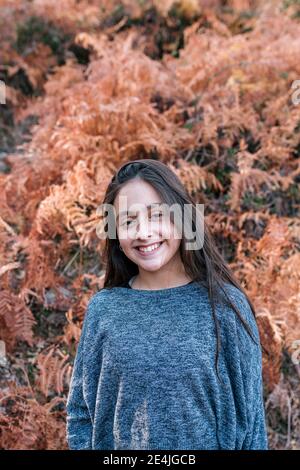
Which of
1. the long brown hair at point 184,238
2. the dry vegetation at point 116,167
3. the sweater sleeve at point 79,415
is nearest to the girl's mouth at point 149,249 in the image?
the long brown hair at point 184,238

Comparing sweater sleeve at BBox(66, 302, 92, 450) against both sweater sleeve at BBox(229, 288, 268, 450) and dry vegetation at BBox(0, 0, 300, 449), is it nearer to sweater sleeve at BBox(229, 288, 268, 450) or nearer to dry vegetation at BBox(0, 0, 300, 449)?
sweater sleeve at BBox(229, 288, 268, 450)

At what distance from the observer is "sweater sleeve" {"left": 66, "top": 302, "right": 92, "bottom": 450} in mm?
1799

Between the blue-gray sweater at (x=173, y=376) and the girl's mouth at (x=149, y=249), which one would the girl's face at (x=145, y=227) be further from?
the blue-gray sweater at (x=173, y=376)

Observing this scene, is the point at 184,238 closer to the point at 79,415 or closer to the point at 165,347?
the point at 165,347

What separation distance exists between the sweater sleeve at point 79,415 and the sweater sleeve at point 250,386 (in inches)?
21.0

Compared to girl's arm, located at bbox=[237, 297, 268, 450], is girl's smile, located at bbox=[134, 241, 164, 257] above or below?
above

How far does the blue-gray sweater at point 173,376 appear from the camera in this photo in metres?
1.62

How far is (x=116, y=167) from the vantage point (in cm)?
372

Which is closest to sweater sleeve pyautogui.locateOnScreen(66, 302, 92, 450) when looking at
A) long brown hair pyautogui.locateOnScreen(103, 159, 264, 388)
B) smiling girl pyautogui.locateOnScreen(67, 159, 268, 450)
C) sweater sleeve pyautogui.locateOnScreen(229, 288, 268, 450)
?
smiling girl pyautogui.locateOnScreen(67, 159, 268, 450)

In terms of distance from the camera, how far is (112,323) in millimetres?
1729

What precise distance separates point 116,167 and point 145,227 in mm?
2112

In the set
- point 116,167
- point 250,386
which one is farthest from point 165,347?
point 116,167

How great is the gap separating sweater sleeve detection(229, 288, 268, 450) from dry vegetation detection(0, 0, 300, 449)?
3.22 feet
